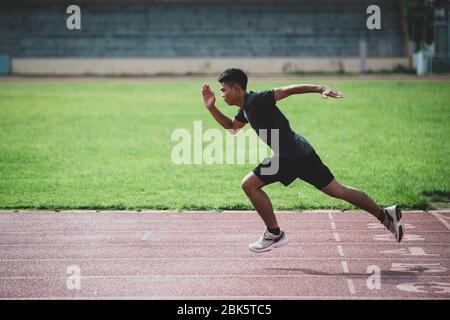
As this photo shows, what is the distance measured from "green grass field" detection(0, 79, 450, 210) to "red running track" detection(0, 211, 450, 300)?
83cm

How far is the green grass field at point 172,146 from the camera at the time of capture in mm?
10438

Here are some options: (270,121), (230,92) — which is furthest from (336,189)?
(230,92)

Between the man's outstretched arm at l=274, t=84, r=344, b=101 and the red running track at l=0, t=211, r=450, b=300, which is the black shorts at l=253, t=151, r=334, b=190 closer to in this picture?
the man's outstretched arm at l=274, t=84, r=344, b=101

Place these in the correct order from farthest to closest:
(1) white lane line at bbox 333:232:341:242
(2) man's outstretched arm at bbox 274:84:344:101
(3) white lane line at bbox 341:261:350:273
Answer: (1) white lane line at bbox 333:232:341:242, (3) white lane line at bbox 341:261:350:273, (2) man's outstretched arm at bbox 274:84:344:101

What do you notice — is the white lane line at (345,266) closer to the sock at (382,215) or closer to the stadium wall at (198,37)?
the sock at (382,215)

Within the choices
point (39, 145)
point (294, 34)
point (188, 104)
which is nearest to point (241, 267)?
point (39, 145)

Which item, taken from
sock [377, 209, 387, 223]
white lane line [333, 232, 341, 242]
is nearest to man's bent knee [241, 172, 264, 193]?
sock [377, 209, 387, 223]

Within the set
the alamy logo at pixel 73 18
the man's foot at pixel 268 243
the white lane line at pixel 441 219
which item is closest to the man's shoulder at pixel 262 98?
the man's foot at pixel 268 243

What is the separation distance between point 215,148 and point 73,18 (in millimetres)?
32461

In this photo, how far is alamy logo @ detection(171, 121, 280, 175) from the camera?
1353cm

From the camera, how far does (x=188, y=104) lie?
22.7 meters

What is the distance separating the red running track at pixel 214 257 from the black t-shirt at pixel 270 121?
1.06 meters

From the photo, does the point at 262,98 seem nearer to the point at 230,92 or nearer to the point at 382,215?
the point at 230,92
